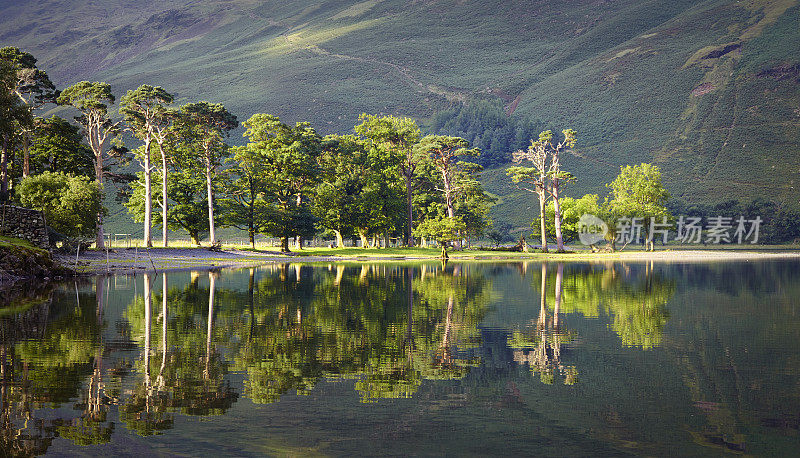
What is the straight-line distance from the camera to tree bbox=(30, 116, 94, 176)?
65062mm

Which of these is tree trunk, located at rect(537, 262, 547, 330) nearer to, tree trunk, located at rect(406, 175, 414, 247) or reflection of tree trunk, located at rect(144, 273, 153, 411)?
reflection of tree trunk, located at rect(144, 273, 153, 411)

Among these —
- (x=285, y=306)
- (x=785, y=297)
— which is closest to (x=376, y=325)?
(x=285, y=306)

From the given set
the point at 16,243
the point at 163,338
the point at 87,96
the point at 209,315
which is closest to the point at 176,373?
the point at 163,338

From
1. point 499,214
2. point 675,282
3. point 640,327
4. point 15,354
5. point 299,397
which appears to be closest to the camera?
point 299,397

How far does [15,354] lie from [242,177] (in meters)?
75.0

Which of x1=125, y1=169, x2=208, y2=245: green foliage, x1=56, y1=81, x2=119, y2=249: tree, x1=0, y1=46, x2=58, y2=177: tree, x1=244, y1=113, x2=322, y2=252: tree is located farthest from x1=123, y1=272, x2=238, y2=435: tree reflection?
x1=125, y1=169, x2=208, y2=245: green foliage

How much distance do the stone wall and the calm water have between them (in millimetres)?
22161

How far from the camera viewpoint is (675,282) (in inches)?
1661

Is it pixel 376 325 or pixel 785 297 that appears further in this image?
pixel 785 297

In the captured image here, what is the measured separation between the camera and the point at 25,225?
150 feet

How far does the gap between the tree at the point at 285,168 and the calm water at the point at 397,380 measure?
5866 centimetres

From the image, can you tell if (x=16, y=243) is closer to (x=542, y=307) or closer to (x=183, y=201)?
(x=542, y=307)

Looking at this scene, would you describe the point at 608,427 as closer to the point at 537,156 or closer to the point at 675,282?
the point at 675,282

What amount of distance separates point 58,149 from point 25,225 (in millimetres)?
23407
